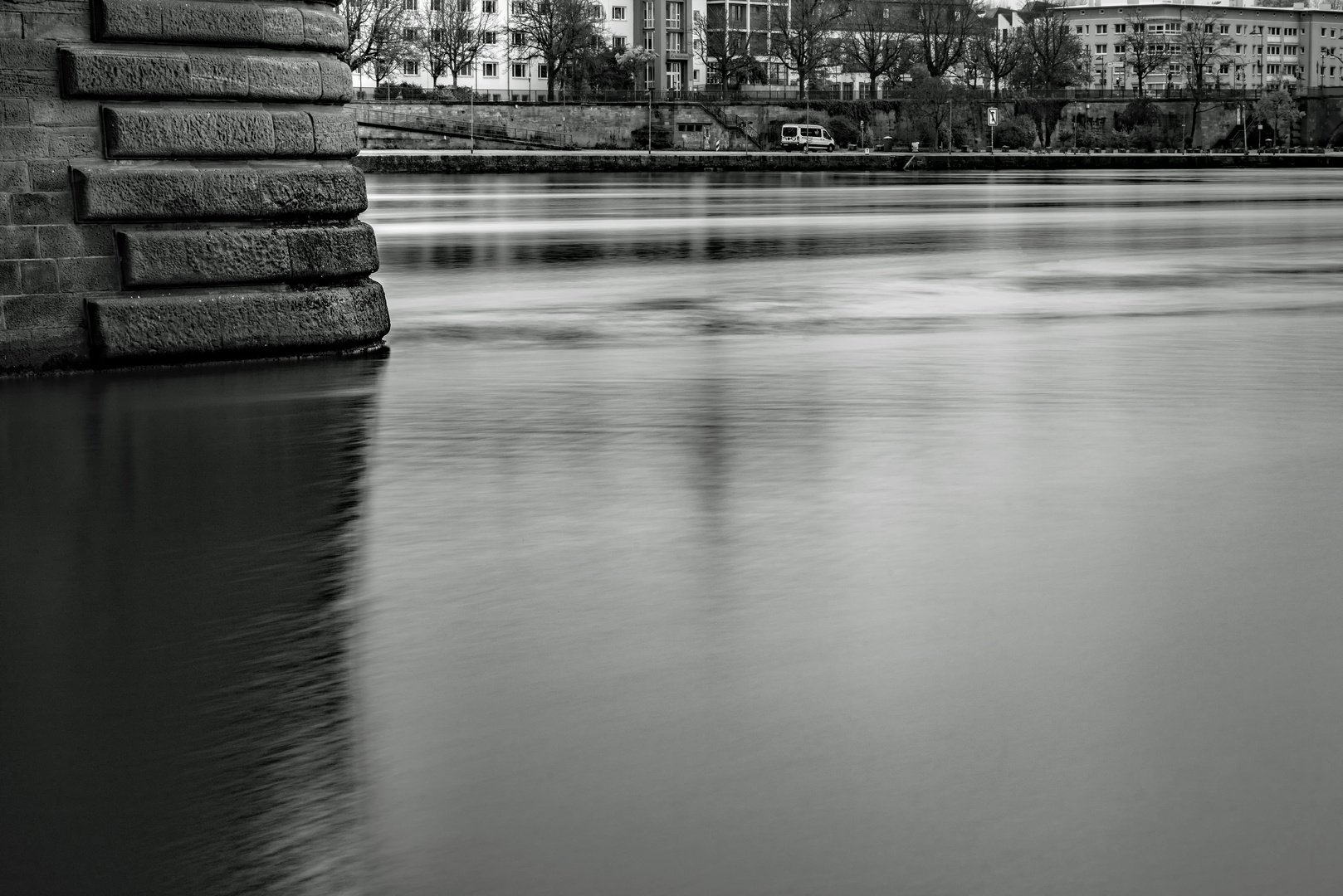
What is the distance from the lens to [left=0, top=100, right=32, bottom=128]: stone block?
973 cm

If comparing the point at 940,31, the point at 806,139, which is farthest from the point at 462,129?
the point at 940,31

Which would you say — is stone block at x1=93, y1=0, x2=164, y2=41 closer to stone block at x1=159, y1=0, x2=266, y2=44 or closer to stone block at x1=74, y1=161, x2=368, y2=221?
stone block at x1=159, y1=0, x2=266, y2=44

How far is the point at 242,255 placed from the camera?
1044 centimetres

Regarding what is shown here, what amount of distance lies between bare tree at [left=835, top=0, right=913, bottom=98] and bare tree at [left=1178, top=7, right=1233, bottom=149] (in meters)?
19.7

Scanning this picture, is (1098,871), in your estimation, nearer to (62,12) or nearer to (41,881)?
(41,881)

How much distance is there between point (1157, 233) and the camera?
26922 millimetres

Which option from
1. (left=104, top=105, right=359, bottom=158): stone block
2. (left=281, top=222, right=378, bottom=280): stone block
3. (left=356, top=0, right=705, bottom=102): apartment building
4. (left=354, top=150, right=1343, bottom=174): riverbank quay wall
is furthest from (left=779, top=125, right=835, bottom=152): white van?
(left=104, top=105, right=359, bottom=158): stone block

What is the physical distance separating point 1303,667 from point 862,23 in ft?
449

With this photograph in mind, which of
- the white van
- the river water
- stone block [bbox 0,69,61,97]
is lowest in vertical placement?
the river water

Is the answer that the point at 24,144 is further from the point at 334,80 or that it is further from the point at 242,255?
the point at 334,80

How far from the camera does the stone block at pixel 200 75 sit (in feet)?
32.2

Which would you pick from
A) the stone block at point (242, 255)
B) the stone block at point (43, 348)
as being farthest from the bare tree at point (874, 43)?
the stone block at point (43, 348)

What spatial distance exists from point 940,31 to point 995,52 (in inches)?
160

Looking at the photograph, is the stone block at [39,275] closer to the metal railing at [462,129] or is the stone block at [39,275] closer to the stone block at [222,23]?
the stone block at [222,23]
